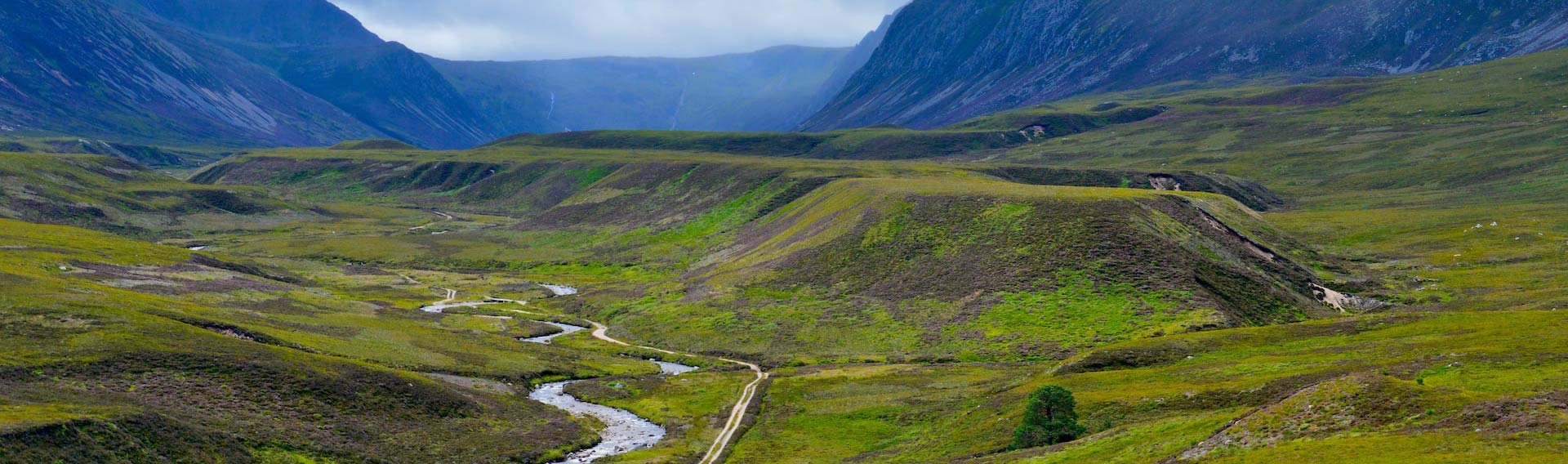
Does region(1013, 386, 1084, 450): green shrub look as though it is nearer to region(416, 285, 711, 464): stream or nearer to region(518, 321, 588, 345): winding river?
region(416, 285, 711, 464): stream

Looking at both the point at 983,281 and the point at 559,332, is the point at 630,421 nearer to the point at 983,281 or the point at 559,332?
the point at 559,332

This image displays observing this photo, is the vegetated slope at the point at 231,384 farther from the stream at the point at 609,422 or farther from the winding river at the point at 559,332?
the winding river at the point at 559,332

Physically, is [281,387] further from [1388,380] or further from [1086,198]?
[1086,198]

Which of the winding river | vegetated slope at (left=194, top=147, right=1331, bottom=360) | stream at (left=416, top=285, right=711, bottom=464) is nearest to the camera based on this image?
stream at (left=416, top=285, right=711, bottom=464)

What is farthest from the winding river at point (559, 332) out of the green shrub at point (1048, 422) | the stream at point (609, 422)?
the green shrub at point (1048, 422)

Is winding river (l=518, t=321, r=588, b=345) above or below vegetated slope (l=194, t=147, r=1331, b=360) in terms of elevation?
below

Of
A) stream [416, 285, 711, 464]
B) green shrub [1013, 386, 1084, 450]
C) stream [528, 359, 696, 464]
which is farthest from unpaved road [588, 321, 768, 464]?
green shrub [1013, 386, 1084, 450]

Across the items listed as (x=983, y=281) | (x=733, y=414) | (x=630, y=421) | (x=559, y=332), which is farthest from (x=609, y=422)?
(x=983, y=281)
